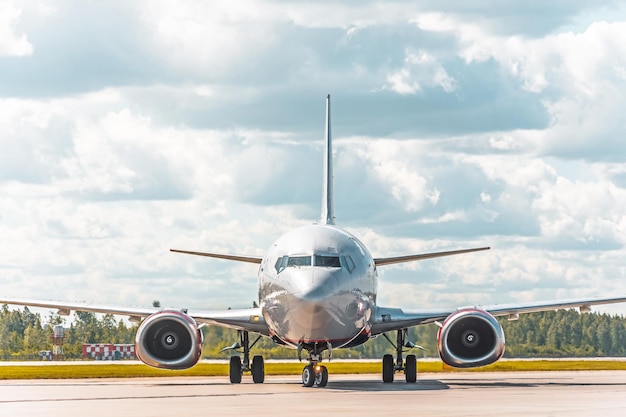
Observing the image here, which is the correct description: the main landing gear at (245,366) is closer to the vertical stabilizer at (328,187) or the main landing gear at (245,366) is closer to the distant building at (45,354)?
the vertical stabilizer at (328,187)

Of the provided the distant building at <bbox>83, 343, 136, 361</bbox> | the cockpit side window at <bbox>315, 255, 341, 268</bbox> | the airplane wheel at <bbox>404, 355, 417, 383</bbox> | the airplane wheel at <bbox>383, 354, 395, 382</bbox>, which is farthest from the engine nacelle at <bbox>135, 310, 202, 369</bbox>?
the distant building at <bbox>83, 343, 136, 361</bbox>

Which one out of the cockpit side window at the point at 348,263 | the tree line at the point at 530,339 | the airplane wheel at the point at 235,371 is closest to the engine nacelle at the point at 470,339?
the cockpit side window at the point at 348,263

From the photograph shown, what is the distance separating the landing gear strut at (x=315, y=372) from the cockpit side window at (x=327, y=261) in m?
2.49

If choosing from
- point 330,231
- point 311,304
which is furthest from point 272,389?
point 330,231

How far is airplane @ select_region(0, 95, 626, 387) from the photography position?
1346 inches

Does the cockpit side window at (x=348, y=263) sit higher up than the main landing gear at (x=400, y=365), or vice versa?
the cockpit side window at (x=348, y=263)

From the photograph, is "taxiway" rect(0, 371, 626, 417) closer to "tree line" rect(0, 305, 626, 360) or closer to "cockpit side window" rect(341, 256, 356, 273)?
"cockpit side window" rect(341, 256, 356, 273)

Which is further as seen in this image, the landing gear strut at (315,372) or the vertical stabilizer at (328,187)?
the vertical stabilizer at (328,187)

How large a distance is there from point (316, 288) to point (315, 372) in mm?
3094

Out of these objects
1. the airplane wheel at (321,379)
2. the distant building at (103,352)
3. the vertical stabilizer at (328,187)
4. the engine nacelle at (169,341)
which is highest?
the vertical stabilizer at (328,187)

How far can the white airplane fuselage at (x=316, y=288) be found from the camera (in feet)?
111

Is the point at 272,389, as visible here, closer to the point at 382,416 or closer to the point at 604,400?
the point at 604,400

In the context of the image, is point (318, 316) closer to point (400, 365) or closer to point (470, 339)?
point (470, 339)

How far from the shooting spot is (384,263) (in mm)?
41531
